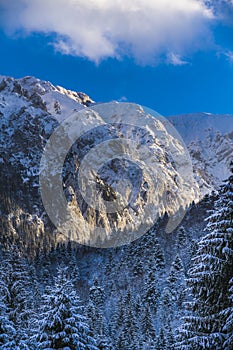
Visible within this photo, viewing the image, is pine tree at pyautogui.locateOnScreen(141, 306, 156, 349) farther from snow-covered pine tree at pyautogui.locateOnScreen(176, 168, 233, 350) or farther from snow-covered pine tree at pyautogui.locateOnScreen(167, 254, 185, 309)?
snow-covered pine tree at pyautogui.locateOnScreen(176, 168, 233, 350)

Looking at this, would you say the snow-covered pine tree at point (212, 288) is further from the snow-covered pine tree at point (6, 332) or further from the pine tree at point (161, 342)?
the pine tree at point (161, 342)

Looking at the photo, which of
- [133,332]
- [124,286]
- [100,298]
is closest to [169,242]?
[124,286]

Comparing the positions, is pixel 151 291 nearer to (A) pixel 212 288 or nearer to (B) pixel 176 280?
(B) pixel 176 280

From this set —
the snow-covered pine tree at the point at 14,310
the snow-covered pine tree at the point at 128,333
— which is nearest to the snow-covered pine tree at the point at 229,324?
the snow-covered pine tree at the point at 14,310

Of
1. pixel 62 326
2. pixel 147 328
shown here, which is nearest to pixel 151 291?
pixel 147 328

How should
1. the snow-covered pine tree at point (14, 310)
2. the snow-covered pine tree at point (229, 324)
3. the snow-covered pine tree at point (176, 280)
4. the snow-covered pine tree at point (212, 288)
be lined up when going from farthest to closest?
1. the snow-covered pine tree at point (176, 280)
2. the snow-covered pine tree at point (14, 310)
3. the snow-covered pine tree at point (212, 288)
4. the snow-covered pine tree at point (229, 324)

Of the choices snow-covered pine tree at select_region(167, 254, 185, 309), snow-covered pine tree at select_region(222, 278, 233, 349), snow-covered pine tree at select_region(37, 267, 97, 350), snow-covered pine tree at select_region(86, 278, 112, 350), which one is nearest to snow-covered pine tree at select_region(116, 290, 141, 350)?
snow-covered pine tree at select_region(86, 278, 112, 350)

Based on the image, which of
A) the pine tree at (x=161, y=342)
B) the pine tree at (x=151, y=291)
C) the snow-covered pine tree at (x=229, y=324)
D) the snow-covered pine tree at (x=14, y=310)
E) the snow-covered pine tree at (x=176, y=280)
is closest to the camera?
the snow-covered pine tree at (x=229, y=324)

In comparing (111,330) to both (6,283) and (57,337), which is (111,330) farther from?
(57,337)
